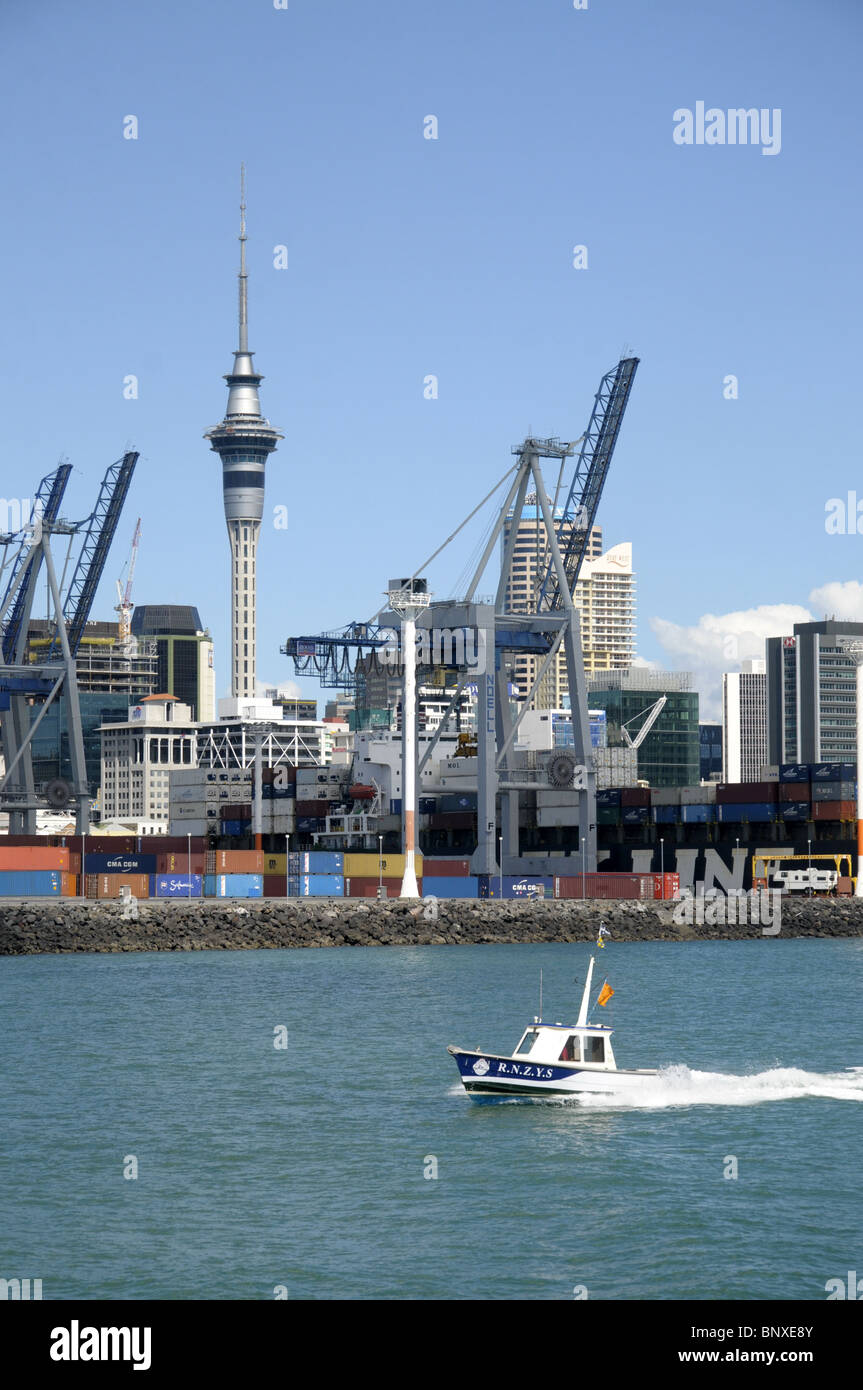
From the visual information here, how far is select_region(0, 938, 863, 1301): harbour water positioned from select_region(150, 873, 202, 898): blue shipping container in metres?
38.5

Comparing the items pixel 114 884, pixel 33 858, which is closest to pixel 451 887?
pixel 114 884

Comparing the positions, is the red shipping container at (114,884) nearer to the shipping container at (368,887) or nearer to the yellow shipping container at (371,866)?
the shipping container at (368,887)

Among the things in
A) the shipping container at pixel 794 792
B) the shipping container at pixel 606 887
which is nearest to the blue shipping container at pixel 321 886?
the shipping container at pixel 606 887

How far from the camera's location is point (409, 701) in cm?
9594

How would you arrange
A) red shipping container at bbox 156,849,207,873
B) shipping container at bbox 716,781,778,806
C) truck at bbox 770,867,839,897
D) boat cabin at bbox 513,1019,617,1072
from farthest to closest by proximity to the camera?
shipping container at bbox 716,781,778,806 → red shipping container at bbox 156,849,207,873 → truck at bbox 770,867,839,897 → boat cabin at bbox 513,1019,617,1072

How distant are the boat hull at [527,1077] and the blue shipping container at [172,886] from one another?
204ft

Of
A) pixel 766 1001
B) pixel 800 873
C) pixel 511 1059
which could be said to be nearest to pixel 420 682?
pixel 800 873

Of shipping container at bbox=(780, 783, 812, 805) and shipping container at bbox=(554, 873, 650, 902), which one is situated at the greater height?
Answer: shipping container at bbox=(780, 783, 812, 805)

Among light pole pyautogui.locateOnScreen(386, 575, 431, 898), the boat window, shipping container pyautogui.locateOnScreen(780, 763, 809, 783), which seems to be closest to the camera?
the boat window

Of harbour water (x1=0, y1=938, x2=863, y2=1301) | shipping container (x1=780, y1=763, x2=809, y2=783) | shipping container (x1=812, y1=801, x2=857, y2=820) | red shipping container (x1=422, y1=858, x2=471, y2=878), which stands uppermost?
shipping container (x1=780, y1=763, x2=809, y2=783)

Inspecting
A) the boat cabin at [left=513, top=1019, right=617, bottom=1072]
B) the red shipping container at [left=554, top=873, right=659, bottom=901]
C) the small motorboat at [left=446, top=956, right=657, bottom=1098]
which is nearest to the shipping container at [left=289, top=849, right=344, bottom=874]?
the red shipping container at [left=554, top=873, right=659, bottom=901]

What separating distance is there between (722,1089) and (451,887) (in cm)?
6190

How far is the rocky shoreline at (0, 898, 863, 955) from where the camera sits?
81812 mm

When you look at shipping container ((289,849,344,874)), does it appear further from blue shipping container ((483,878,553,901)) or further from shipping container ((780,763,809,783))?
shipping container ((780,763,809,783))
